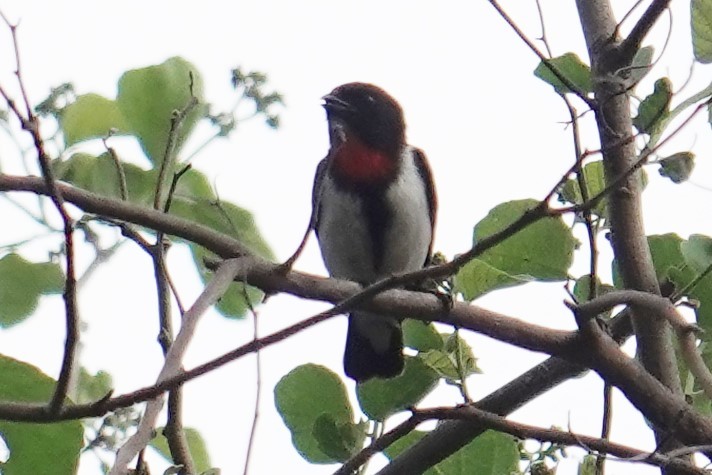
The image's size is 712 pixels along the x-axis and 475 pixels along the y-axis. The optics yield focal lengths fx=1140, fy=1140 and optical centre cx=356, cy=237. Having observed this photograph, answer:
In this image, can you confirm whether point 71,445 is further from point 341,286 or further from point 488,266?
point 488,266

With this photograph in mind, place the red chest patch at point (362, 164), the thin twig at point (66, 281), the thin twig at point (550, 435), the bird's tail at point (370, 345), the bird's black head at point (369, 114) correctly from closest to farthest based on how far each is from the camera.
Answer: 1. the thin twig at point (66, 281)
2. the thin twig at point (550, 435)
3. the bird's tail at point (370, 345)
4. the red chest patch at point (362, 164)
5. the bird's black head at point (369, 114)

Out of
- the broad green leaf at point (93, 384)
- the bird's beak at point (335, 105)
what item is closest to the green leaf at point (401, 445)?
the broad green leaf at point (93, 384)

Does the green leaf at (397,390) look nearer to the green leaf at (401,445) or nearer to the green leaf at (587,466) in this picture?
the green leaf at (401,445)

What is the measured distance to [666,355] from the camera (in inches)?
94.4

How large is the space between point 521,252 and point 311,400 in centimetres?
54

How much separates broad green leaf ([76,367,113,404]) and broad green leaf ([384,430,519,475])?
78 centimetres

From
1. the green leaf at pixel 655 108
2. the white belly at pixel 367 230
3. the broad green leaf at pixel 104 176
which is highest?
the white belly at pixel 367 230

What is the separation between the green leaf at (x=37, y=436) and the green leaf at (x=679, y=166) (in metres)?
1.22

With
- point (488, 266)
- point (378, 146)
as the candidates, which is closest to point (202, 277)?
point (488, 266)

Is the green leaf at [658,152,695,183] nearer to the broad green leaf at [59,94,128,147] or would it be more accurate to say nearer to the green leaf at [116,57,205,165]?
the green leaf at [116,57,205,165]

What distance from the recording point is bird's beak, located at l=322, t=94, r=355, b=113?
4234 millimetres

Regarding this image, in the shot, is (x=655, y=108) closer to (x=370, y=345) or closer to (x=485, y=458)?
(x=485, y=458)

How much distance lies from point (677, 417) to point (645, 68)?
71 centimetres

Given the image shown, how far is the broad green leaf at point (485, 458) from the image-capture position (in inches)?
87.7
